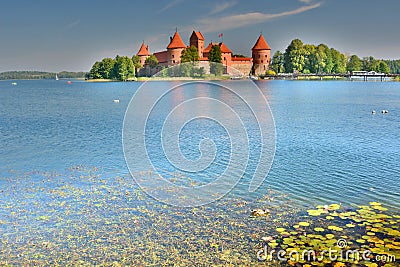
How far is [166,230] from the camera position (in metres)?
8.27

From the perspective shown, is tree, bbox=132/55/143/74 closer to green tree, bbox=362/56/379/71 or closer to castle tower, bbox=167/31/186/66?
castle tower, bbox=167/31/186/66

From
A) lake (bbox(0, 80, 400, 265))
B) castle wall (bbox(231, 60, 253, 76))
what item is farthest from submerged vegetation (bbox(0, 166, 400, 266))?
castle wall (bbox(231, 60, 253, 76))

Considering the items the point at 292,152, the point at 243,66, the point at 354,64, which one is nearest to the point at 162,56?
the point at 243,66

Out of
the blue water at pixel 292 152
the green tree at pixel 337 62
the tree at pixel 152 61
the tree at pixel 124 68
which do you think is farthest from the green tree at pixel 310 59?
the blue water at pixel 292 152

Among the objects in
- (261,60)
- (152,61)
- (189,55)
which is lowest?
(261,60)

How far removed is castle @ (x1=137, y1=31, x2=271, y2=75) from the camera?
124750mm

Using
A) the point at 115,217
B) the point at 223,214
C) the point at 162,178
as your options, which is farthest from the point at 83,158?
the point at 223,214

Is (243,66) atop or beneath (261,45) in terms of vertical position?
beneath

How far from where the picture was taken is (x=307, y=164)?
45.8 feet

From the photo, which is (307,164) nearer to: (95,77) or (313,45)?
(313,45)

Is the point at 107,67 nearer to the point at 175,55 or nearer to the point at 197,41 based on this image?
the point at 175,55

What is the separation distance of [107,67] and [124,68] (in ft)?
47.8

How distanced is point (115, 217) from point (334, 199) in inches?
228

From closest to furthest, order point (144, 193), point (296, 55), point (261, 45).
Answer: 1. point (144, 193)
2. point (296, 55)
3. point (261, 45)
